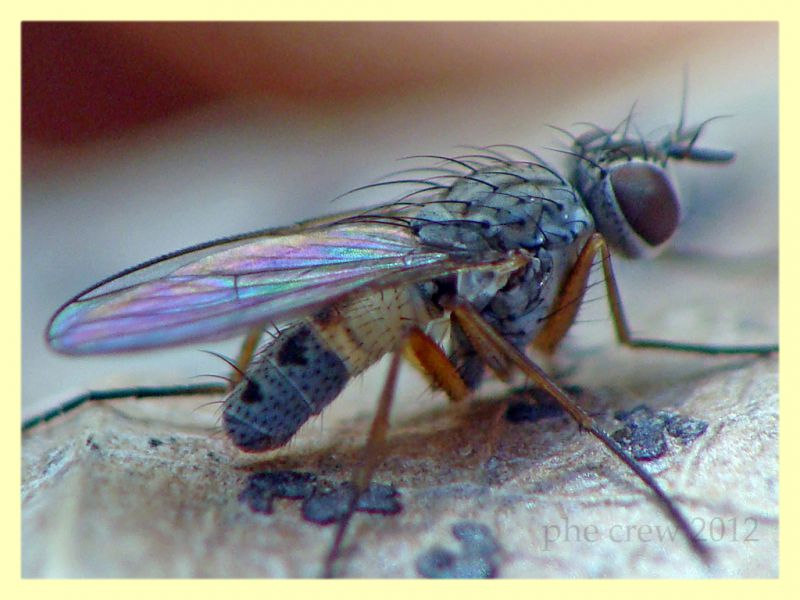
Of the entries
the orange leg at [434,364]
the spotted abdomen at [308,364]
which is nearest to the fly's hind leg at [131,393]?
the spotted abdomen at [308,364]

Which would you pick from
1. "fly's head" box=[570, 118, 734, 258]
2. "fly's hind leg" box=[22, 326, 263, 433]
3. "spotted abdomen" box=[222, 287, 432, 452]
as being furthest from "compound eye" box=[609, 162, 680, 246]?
"fly's hind leg" box=[22, 326, 263, 433]

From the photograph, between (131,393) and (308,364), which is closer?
(308,364)

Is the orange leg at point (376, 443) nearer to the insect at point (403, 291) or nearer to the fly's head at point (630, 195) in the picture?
the insect at point (403, 291)

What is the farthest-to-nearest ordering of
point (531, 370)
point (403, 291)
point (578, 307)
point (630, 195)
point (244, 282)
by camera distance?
point (630, 195), point (578, 307), point (403, 291), point (531, 370), point (244, 282)

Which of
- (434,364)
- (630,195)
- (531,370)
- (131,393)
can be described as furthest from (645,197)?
(131,393)

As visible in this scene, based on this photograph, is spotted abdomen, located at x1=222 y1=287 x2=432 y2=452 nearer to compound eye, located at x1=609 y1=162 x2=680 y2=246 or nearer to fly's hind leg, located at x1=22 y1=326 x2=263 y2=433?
fly's hind leg, located at x1=22 y1=326 x2=263 y2=433

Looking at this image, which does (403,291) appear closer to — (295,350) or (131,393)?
(295,350)
